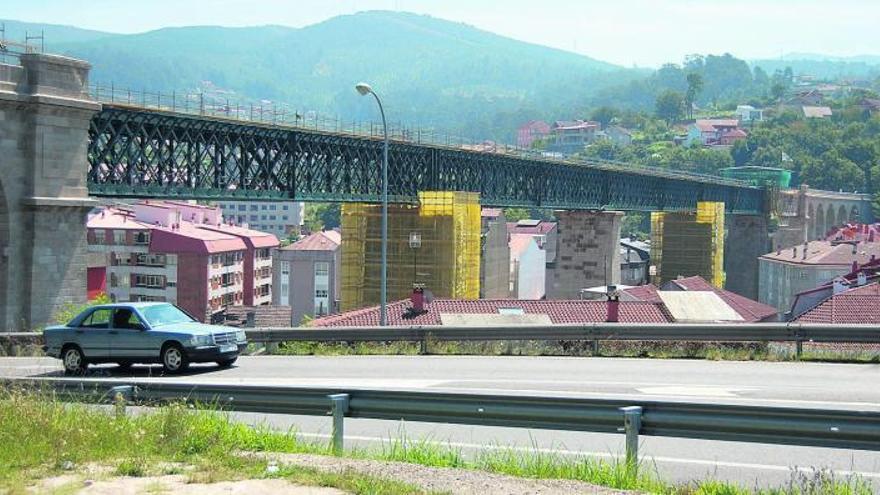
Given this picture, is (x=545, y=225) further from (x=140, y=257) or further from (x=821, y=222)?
(x=140, y=257)

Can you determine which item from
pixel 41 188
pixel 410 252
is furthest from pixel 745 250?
pixel 41 188

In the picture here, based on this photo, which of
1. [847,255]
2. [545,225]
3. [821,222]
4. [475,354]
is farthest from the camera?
[821,222]

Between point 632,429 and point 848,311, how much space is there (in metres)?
31.2

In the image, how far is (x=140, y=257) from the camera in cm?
9806

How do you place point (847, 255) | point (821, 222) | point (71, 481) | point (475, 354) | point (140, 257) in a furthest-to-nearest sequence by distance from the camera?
point (821, 222), point (140, 257), point (847, 255), point (475, 354), point (71, 481)

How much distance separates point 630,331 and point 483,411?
10.1 metres

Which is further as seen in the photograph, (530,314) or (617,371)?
(530,314)

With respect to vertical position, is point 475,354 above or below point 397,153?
below

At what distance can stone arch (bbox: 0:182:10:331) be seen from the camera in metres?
34.6

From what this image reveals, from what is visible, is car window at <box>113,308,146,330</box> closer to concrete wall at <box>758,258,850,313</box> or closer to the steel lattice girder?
the steel lattice girder

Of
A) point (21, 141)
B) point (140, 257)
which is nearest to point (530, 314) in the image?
point (21, 141)

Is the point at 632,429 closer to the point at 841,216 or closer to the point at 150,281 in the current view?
the point at 150,281

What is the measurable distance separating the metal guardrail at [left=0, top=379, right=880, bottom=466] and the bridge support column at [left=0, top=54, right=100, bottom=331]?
2411 cm

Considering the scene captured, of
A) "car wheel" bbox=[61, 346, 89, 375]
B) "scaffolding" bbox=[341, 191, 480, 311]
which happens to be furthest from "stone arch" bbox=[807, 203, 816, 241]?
"car wheel" bbox=[61, 346, 89, 375]
